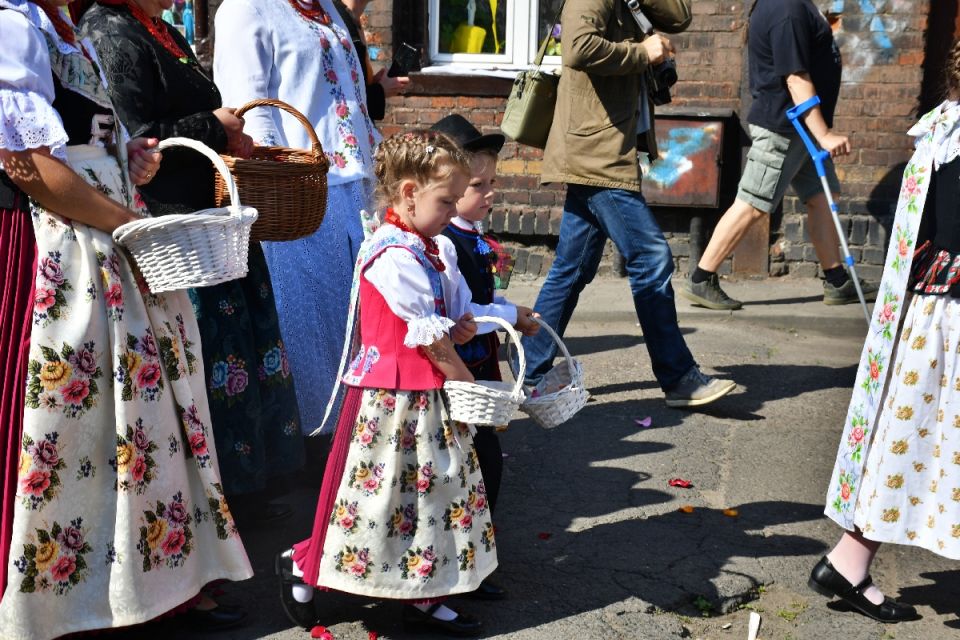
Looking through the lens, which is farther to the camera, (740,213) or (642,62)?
(740,213)

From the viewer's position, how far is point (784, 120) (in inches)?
271

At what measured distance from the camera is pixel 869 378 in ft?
11.6

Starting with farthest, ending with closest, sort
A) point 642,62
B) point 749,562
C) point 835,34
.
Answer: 1. point 835,34
2. point 642,62
3. point 749,562

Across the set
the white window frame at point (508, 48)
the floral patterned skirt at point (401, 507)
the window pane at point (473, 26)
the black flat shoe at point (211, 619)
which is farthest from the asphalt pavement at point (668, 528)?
the window pane at point (473, 26)

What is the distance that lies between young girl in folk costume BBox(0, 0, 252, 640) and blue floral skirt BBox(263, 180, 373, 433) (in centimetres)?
125

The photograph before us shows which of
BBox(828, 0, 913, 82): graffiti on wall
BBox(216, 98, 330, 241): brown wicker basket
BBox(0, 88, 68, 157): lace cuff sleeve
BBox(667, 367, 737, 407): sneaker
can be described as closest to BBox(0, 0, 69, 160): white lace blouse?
BBox(0, 88, 68, 157): lace cuff sleeve

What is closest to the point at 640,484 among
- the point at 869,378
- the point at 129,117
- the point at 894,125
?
the point at 869,378

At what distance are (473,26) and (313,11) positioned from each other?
4.13 meters

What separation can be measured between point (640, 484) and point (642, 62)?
6.15ft

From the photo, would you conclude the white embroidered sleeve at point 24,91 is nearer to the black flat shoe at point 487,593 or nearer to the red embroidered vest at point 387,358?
the red embroidered vest at point 387,358

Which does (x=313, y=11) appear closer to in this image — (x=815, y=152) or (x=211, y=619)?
(x=211, y=619)

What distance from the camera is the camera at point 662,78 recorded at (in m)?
5.54

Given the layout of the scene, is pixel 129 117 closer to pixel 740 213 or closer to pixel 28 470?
pixel 28 470

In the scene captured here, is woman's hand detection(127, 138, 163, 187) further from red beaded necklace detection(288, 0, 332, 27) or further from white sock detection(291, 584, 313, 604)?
red beaded necklace detection(288, 0, 332, 27)
